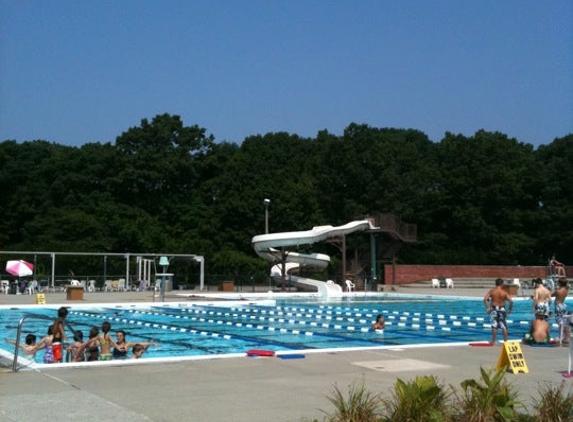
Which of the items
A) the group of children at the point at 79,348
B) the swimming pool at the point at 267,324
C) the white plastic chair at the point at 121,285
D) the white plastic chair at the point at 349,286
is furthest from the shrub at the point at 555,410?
the white plastic chair at the point at 349,286

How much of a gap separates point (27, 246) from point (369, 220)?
81.2 feet

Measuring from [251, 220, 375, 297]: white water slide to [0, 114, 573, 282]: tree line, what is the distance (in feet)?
30.7

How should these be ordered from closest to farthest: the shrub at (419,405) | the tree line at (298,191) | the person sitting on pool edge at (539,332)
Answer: the shrub at (419,405) < the person sitting on pool edge at (539,332) < the tree line at (298,191)

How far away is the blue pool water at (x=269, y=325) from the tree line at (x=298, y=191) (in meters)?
26.0

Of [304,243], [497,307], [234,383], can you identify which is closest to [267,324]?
[497,307]

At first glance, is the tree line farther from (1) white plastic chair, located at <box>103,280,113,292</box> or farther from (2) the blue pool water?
(2) the blue pool water

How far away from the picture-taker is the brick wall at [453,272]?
52469 mm

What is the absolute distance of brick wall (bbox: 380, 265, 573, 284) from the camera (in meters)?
52.5

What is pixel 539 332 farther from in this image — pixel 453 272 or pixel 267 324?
pixel 453 272

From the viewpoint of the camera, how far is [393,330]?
65.3ft

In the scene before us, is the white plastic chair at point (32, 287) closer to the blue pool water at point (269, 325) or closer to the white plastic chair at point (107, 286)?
the white plastic chair at point (107, 286)

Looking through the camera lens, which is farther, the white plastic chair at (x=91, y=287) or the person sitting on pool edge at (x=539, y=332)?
the white plastic chair at (x=91, y=287)

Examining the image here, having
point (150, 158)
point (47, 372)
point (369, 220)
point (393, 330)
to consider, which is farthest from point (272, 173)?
point (47, 372)

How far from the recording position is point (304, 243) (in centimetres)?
4328
